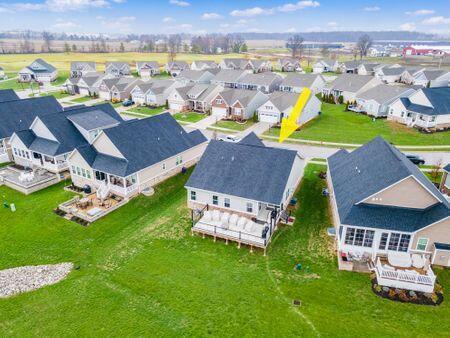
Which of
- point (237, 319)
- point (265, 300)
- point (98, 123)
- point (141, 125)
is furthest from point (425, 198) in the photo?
point (98, 123)

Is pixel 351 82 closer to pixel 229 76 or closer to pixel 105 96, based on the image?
pixel 229 76

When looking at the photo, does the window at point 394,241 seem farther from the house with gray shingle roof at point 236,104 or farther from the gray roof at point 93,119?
the house with gray shingle roof at point 236,104

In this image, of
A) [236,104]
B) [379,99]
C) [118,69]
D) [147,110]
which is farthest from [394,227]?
[118,69]

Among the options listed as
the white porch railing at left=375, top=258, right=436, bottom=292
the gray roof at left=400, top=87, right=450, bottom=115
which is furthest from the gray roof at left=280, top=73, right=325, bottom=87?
the white porch railing at left=375, top=258, right=436, bottom=292

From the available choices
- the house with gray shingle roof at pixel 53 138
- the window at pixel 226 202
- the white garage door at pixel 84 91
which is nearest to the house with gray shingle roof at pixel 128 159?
the house with gray shingle roof at pixel 53 138

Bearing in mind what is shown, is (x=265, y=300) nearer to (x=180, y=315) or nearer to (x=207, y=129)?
(x=180, y=315)
